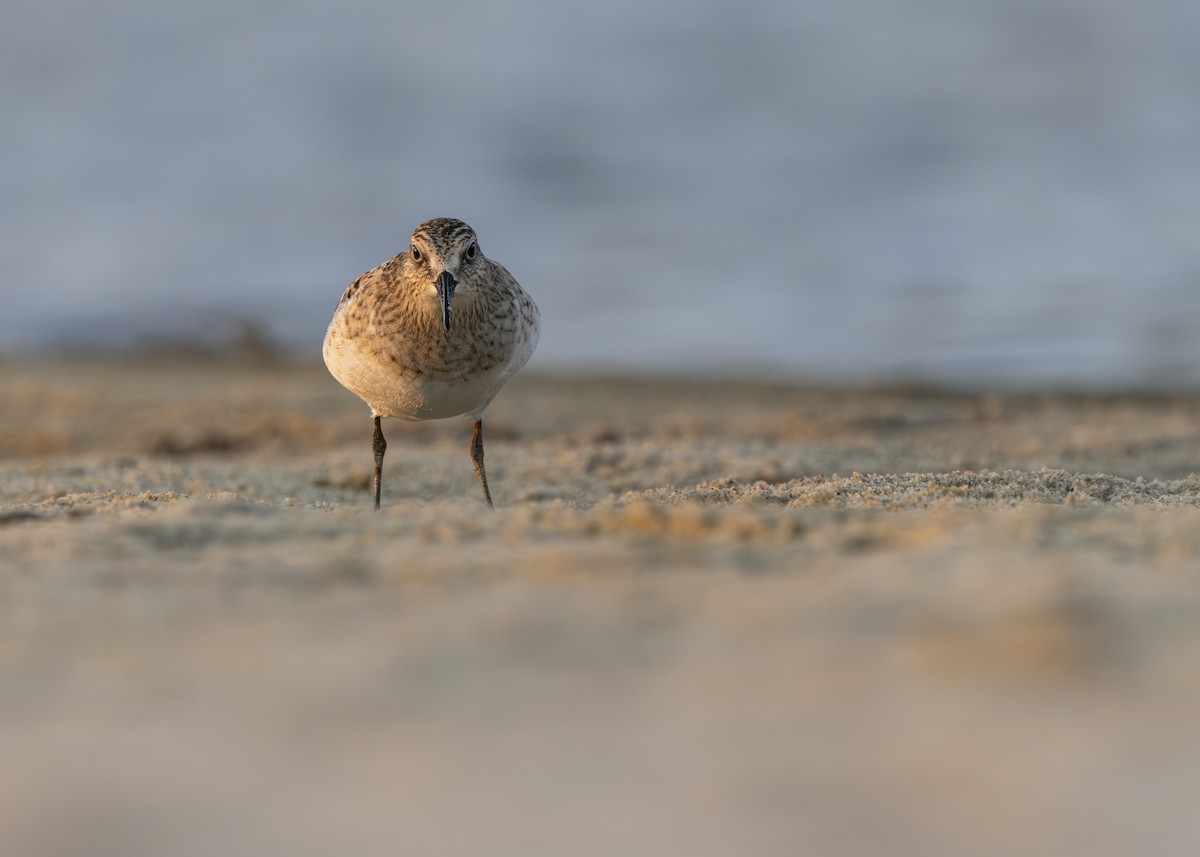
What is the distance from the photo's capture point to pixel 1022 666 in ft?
6.57

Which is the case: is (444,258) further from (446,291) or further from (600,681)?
(600,681)

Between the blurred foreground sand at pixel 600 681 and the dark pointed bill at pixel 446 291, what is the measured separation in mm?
1261

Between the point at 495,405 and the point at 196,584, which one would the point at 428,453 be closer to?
the point at 495,405

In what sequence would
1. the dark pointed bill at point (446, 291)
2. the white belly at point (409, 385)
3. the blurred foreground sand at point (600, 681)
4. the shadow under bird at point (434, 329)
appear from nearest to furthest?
the blurred foreground sand at point (600, 681) < the dark pointed bill at point (446, 291) < the shadow under bird at point (434, 329) < the white belly at point (409, 385)

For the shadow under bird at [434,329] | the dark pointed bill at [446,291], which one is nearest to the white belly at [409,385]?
the shadow under bird at [434,329]

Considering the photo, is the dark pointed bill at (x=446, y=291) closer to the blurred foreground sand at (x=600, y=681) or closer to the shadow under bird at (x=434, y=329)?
the shadow under bird at (x=434, y=329)

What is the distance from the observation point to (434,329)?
5039 millimetres

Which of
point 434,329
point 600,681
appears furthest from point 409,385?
point 600,681

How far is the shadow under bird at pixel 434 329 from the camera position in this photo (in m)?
5.05

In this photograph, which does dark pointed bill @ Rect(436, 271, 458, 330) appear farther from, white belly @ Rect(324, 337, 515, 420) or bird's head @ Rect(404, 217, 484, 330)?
white belly @ Rect(324, 337, 515, 420)

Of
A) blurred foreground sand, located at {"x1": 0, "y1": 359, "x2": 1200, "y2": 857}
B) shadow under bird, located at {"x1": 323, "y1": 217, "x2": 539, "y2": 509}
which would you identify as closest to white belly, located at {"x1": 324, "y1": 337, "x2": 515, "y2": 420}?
shadow under bird, located at {"x1": 323, "y1": 217, "x2": 539, "y2": 509}

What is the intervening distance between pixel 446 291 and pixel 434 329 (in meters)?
0.24

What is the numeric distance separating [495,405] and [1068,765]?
1118cm

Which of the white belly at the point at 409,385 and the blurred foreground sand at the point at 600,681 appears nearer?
the blurred foreground sand at the point at 600,681
